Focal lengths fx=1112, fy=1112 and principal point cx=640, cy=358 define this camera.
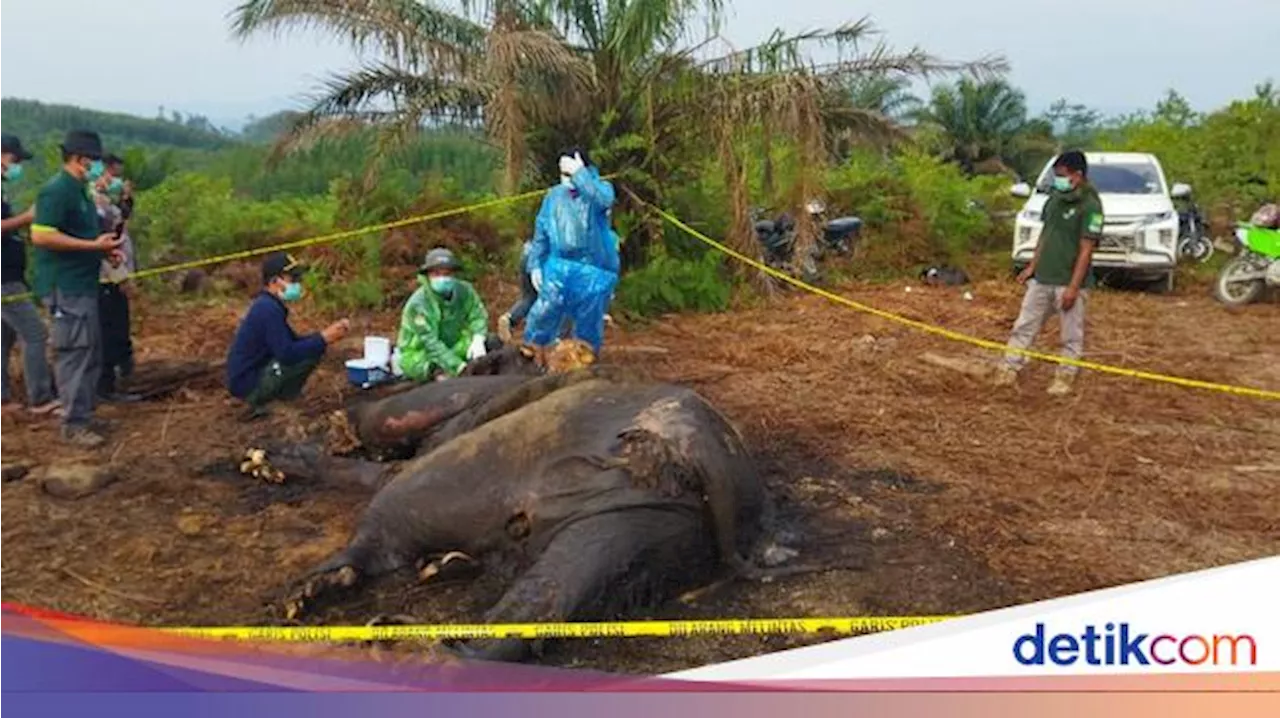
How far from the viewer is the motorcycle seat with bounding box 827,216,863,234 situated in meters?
12.9

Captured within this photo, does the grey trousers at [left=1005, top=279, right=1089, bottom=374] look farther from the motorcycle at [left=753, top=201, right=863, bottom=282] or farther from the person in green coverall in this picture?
the motorcycle at [left=753, top=201, right=863, bottom=282]

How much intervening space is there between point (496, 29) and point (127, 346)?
12.3 feet

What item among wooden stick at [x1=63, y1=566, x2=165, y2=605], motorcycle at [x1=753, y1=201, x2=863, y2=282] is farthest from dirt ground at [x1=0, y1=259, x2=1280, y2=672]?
motorcycle at [x1=753, y1=201, x2=863, y2=282]

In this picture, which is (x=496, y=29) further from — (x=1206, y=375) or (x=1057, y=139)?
(x=1057, y=139)

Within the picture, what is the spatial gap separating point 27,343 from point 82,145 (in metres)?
1.28

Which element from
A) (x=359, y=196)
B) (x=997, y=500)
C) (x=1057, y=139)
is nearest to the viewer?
(x=997, y=500)

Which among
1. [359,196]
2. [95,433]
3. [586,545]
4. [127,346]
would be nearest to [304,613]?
[586,545]

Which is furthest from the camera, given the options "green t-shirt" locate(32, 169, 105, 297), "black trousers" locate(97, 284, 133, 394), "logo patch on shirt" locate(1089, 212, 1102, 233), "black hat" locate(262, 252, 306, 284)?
"logo patch on shirt" locate(1089, 212, 1102, 233)

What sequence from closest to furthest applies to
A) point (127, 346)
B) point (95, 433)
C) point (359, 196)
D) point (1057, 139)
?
1. point (95, 433)
2. point (127, 346)
3. point (359, 196)
4. point (1057, 139)

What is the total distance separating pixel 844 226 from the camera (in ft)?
42.3

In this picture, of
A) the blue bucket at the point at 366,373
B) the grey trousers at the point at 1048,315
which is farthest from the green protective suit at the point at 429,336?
the grey trousers at the point at 1048,315

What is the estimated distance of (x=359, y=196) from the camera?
10.9 m

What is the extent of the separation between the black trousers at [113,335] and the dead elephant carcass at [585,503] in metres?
3.39

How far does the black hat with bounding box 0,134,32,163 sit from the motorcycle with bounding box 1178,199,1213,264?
38.2 feet
